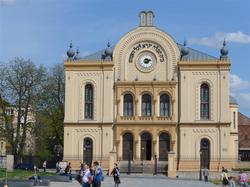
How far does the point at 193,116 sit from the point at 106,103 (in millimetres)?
9464

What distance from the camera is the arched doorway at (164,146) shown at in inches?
2682

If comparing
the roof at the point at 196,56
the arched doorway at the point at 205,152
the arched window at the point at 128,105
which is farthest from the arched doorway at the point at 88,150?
the roof at the point at 196,56

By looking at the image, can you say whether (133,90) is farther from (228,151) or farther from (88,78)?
(228,151)

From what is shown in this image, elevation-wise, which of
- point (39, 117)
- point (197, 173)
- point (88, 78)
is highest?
point (88, 78)

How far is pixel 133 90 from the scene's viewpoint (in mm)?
69250

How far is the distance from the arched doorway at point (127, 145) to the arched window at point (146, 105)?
2909 millimetres

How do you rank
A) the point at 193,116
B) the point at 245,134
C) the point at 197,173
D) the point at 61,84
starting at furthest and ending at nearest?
the point at 245,134 < the point at 61,84 < the point at 193,116 < the point at 197,173

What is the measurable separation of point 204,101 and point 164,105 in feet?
14.2

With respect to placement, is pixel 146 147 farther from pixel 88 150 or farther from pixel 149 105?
pixel 88 150

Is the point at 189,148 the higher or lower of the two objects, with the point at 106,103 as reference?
lower

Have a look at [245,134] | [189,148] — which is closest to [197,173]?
[189,148]

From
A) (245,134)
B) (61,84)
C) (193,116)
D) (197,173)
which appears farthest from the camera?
(245,134)

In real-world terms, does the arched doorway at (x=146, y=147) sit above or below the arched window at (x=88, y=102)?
below

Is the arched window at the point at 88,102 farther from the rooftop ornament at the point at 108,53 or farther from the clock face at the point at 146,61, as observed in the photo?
the clock face at the point at 146,61
